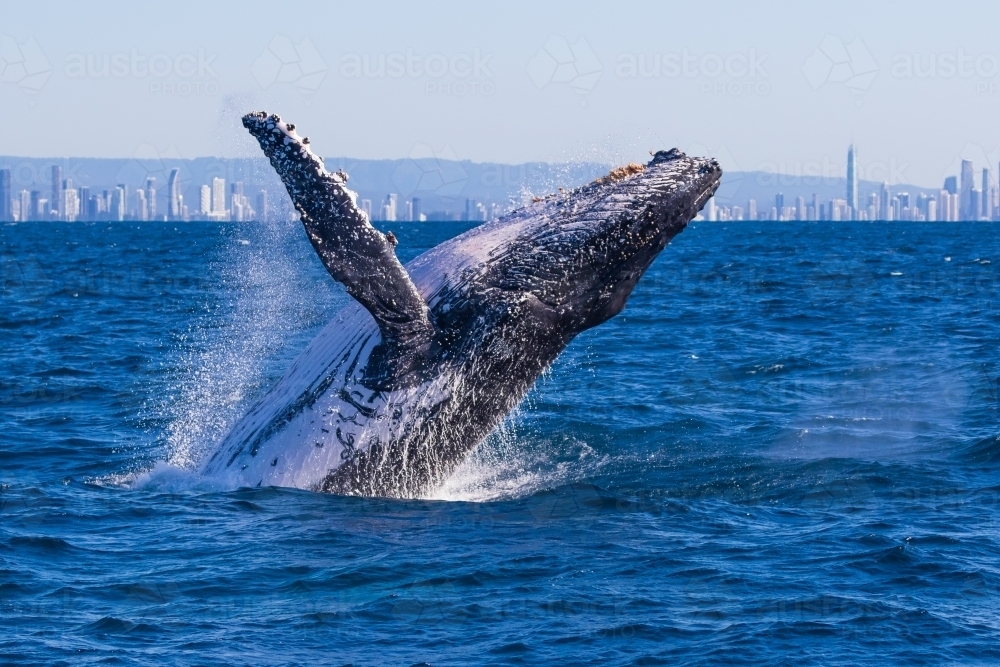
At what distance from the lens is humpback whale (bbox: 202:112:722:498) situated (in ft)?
33.2

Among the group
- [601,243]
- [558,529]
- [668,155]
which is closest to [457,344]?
[601,243]

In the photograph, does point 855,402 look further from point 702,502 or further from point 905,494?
point 702,502

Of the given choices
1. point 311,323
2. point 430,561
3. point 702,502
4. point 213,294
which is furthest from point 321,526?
point 213,294

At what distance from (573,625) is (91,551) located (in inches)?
146

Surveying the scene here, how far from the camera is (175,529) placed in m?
9.97

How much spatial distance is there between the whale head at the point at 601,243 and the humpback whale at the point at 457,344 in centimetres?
1

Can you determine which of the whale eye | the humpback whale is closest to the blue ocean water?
the humpback whale

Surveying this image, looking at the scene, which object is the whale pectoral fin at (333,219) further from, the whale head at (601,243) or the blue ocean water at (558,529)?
the blue ocean water at (558,529)

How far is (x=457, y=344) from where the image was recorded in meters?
10.1

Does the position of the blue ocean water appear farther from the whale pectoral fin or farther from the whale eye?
the whale eye

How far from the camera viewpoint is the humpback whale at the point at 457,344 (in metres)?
10.1

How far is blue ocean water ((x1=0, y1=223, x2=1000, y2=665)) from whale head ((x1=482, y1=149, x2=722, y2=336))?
1744mm

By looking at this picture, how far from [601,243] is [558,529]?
7.30ft

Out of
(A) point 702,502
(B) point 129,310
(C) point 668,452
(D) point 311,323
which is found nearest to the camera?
(A) point 702,502
